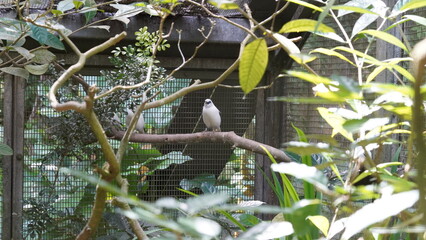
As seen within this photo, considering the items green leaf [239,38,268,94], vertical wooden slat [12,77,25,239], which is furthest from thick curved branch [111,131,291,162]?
green leaf [239,38,268,94]

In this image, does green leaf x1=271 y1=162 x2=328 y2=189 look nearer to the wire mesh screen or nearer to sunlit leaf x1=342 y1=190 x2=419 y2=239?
sunlit leaf x1=342 y1=190 x2=419 y2=239

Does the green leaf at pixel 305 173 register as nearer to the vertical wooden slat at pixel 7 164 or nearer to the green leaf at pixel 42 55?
the green leaf at pixel 42 55

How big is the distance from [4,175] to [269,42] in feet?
5.07

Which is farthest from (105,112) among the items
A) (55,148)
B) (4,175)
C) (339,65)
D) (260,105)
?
(339,65)

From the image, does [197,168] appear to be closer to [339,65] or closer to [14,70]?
[339,65]

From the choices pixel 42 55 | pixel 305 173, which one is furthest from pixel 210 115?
pixel 305 173

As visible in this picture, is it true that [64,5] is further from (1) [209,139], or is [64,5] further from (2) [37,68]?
(1) [209,139]

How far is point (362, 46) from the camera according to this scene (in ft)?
8.21

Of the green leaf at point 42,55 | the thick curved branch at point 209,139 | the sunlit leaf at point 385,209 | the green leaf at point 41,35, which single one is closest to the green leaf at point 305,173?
the sunlit leaf at point 385,209

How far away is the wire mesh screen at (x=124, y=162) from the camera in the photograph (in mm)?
2979

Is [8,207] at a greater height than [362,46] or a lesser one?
lesser

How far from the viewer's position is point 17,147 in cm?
296

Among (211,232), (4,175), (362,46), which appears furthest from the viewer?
(4,175)

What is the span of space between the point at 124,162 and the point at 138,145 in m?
0.15
